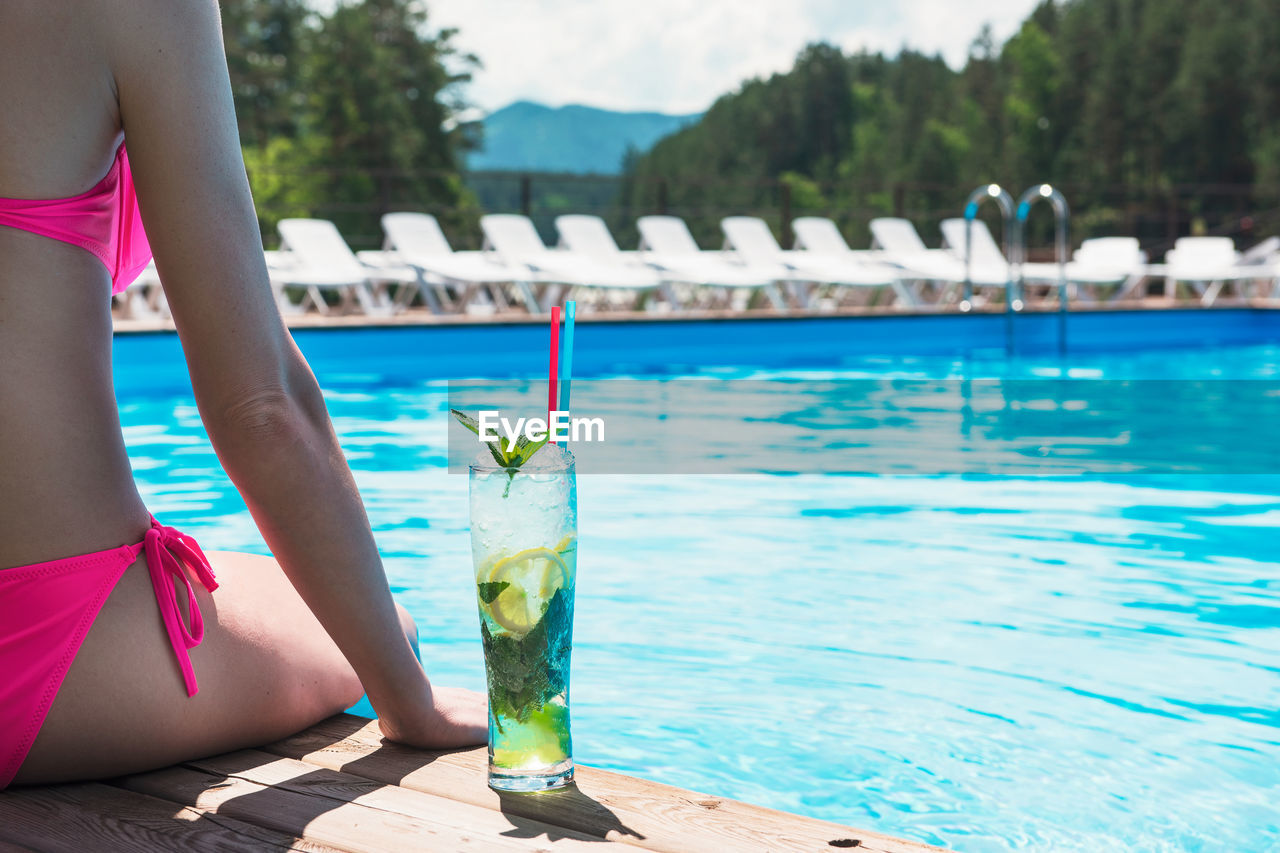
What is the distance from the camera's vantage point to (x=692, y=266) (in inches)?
424

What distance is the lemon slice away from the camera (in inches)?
44.0

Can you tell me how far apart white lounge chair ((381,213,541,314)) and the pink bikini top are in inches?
338

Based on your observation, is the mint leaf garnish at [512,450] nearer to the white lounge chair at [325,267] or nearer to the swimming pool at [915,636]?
the swimming pool at [915,636]

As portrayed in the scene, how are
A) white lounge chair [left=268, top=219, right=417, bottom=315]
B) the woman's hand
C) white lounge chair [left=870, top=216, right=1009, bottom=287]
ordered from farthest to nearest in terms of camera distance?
white lounge chair [left=870, top=216, right=1009, bottom=287]
white lounge chair [left=268, top=219, right=417, bottom=315]
the woman's hand

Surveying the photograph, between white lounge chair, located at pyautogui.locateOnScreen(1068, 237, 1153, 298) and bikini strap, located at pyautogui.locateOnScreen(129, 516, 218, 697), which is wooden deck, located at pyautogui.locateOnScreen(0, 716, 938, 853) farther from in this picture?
white lounge chair, located at pyautogui.locateOnScreen(1068, 237, 1153, 298)

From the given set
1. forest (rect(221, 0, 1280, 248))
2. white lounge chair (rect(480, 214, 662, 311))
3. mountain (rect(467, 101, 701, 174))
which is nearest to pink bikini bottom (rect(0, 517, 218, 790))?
white lounge chair (rect(480, 214, 662, 311))

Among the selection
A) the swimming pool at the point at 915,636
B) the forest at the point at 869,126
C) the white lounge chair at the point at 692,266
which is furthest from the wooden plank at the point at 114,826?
the white lounge chair at the point at 692,266

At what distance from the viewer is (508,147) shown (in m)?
140

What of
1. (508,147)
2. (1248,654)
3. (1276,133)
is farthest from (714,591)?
(508,147)

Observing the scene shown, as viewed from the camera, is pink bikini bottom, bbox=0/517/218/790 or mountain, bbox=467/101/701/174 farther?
mountain, bbox=467/101/701/174

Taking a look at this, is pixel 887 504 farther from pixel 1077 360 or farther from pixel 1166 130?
pixel 1166 130

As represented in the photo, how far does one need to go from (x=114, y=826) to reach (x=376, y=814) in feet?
0.65

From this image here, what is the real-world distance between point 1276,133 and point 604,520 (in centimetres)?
3590

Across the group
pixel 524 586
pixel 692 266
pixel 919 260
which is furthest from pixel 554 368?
pixel 919 260
